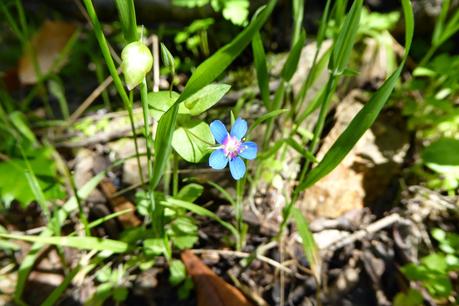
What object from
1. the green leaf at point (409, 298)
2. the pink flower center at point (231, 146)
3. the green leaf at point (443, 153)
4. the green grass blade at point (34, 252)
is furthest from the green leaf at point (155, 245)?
the green leaf at point (443, 153)

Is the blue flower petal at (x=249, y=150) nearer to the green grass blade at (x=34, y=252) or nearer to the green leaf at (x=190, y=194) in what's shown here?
the green leaf at (x=190, y=194)

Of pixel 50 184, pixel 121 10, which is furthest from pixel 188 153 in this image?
pixel 50 184

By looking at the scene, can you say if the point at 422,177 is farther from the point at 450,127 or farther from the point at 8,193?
the point at 8,193

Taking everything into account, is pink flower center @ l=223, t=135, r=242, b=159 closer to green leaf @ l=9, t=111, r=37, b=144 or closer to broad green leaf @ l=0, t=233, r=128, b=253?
broad green leaf @ l=0, t=233, r=128, b=253

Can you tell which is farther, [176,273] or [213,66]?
[176,273]

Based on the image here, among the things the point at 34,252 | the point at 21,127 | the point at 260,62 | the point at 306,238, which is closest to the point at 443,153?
the point at 306,238

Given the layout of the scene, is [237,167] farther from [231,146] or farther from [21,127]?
[21,127]
